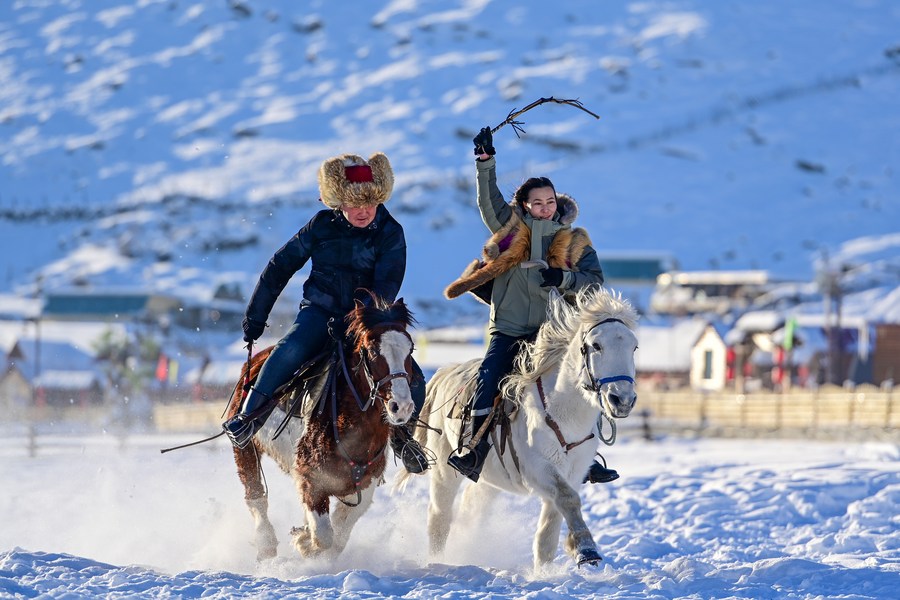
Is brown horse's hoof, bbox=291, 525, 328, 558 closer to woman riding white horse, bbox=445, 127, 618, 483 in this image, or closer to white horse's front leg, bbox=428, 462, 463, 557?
woman riding white horse, bbox=445, 127, 618, 483

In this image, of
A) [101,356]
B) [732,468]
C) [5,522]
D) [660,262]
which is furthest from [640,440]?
[660,262]

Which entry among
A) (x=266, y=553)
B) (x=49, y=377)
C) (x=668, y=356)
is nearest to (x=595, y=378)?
(x=266, y=553)

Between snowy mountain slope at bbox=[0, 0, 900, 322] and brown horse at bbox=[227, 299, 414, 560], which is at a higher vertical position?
snowy mountain slope at bbox=[0, 0, 900, 322]

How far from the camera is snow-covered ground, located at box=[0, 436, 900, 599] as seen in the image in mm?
8141

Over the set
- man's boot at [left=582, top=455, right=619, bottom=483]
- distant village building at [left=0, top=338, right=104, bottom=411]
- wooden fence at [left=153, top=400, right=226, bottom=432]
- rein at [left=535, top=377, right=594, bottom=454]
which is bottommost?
distant village building at [left=0, top=338, right=104, bottom=411]

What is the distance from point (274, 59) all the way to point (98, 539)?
553 feet

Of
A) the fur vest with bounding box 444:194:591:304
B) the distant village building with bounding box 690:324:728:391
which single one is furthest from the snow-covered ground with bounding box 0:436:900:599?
the distant village building with bounding box 690:324:728:391

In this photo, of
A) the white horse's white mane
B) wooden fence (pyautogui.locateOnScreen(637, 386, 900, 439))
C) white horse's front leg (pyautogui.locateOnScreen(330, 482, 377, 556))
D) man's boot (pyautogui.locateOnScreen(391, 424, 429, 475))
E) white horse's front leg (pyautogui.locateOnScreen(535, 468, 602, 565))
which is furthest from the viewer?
wooden fence (pyautogui.locateOnScreen(637, 386, 900, 439))

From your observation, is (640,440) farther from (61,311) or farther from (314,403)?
(61,311)

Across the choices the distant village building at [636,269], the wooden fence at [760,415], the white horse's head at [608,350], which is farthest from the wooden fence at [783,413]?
the distant village building at [636,269]

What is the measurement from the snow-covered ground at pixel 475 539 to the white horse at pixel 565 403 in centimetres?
43

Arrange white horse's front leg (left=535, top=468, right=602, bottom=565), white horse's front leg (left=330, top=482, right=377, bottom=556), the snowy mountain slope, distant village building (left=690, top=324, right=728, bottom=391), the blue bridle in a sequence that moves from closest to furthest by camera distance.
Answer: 1. the blue bridle
2. white horse's front leg (left=535, top=468, right=602, bottom=565)
3. white horse's front leg (left=330, top=482, right=377, bottom=556)
4. distant village building (left=690, top=324, right=728, bottom=391)
5. the snowy mountain slope

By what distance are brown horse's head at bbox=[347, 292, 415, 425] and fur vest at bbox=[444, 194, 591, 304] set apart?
0.97 metres

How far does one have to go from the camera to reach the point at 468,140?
5492 inches
